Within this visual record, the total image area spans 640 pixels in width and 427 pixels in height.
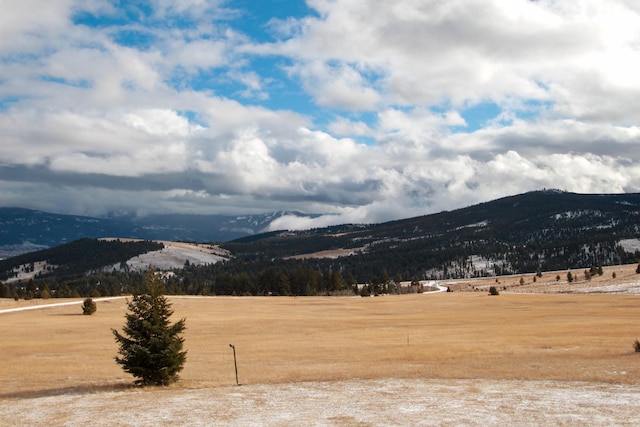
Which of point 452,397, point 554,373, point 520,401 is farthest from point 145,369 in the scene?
point 554,373

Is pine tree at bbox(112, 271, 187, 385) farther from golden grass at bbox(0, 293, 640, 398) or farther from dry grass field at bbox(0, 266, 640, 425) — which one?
golden grass at bbox(0, 293, 640, 398)

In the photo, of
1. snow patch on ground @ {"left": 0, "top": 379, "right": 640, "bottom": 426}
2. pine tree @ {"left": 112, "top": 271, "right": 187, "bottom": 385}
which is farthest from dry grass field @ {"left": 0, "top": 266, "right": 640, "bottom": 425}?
pine tree @ {"left": 112, "top": 271, "right": 187, "bottom": 385}

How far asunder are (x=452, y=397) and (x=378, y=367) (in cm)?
1320

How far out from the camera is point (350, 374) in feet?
117

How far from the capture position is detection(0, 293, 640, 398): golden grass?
35.2 metres

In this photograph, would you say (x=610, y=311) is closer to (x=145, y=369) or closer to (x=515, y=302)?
(x=515, y=302)

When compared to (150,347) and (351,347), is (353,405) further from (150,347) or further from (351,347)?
(351,347)

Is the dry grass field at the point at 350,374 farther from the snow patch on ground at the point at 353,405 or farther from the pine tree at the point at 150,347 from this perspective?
the pine tree at the point at 150,347

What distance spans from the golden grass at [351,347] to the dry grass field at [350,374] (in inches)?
5.8

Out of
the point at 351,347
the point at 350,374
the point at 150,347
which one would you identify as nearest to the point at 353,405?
the point at 350,374

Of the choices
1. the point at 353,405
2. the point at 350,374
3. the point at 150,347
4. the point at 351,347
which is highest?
the point at 150,347

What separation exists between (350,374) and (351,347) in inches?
670

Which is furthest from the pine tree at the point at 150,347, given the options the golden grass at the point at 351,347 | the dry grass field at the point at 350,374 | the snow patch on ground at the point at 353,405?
the snow patch on ground at the point at 353,405

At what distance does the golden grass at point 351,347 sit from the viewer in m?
35.2
